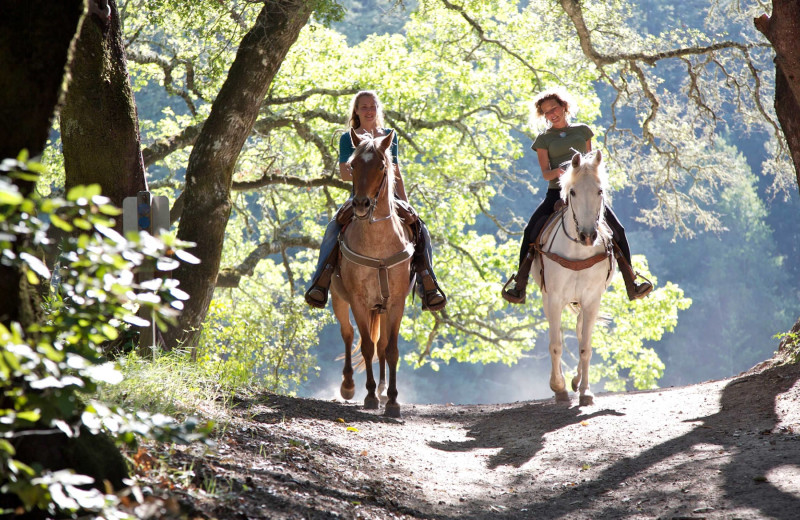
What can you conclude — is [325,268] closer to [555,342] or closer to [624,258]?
[555,342]

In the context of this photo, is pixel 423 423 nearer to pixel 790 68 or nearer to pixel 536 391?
pixel 790 68

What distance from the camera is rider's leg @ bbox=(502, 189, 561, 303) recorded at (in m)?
8.16

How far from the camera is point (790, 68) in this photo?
20.1 feet

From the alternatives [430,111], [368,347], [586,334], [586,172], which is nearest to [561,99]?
[586,172]

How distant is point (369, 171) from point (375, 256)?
94 centimetres

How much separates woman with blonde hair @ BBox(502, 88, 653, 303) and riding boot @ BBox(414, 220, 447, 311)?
1140mm

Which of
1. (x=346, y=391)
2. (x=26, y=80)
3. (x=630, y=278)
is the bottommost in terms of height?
(x=346, y=391)

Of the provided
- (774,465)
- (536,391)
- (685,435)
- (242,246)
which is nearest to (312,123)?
(242,246)

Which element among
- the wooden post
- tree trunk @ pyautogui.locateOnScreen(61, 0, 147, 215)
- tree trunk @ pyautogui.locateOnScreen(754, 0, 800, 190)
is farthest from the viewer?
tree trunk @ pyautogui.locateOnScreen(754, 0, 800, 190)

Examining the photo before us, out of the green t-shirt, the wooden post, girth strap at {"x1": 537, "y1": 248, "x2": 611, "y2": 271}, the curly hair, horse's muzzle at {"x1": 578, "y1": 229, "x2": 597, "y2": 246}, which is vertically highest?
the curly hair

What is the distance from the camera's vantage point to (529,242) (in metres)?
8.22

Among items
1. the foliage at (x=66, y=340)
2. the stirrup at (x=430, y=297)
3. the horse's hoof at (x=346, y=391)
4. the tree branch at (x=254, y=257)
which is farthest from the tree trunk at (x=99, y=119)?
the tree branch at (x=254, y=257)

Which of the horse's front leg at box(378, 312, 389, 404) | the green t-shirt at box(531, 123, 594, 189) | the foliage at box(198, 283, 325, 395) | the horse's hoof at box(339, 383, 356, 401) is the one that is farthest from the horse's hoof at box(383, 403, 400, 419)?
the green t-shirt at box(531, 123, 594, 189)

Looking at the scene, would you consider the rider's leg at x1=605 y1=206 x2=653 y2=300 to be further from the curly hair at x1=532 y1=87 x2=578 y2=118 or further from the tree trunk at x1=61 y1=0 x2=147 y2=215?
the tree trunk at x1=61 y1=0 x2=147 y2=215
